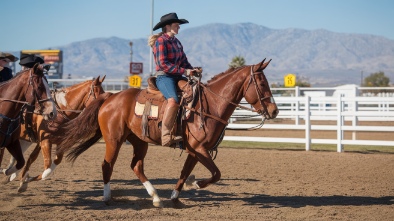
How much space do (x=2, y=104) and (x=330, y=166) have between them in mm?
7980

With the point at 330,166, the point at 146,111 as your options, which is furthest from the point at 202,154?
the point at 330,166

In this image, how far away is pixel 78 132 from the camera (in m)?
9.22

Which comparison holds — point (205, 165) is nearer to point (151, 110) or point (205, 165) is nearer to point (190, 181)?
point (190, 181)

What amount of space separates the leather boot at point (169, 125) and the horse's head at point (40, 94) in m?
1.56

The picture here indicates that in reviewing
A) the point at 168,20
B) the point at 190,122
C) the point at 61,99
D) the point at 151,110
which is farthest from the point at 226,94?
the point at 61,99

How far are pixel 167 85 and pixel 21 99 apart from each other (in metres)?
2.10

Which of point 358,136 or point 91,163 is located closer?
point 91,163

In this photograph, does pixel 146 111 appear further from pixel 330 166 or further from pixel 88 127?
pixel 330 166

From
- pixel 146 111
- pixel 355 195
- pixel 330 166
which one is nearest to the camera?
pixel 146 111

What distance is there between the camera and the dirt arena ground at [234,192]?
7.98 m

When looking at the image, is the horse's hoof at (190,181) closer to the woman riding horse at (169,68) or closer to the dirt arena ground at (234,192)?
the dirt arena ground at (234,192)

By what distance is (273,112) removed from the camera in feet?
27.1

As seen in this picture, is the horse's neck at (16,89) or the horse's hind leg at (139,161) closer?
the horse's neck at (16,89)

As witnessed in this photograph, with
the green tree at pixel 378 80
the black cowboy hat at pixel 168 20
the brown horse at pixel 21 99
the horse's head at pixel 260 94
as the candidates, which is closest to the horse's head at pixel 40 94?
the brown horse at pixel 21 99
